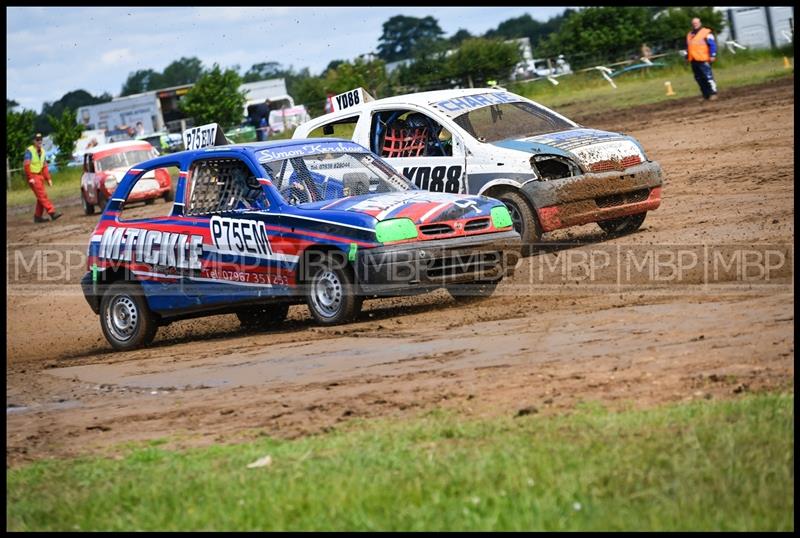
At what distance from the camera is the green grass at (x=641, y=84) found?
29.9 metres

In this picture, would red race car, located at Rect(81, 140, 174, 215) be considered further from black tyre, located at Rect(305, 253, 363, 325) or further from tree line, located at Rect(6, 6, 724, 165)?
black tyre, located at Rect(305, 253, 363, 325)

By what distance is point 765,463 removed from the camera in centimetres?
514

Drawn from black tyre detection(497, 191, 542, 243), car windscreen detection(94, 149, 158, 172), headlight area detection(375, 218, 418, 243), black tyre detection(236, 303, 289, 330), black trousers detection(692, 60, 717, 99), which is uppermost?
car windscreen detection(94, 149, 158, 172)

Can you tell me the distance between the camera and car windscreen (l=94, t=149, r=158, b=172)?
94.4 feet

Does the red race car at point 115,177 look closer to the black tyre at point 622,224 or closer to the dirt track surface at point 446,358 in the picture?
the dirt track surface at point 446,358

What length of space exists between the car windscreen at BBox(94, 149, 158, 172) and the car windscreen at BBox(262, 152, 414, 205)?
17.9 meters

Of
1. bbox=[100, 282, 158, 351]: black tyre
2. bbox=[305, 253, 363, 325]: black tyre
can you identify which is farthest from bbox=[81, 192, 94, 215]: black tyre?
bbox=[305, 253, 363, 325]: black tyre

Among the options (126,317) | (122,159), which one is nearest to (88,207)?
(122,159)

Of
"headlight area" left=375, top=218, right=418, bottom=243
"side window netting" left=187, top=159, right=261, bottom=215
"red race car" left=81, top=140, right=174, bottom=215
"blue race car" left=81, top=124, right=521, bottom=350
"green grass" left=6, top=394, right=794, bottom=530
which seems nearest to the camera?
"green grass" left=6, top=394, right=794, bottom=530

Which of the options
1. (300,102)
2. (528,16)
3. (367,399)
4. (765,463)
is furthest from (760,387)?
(528,16)

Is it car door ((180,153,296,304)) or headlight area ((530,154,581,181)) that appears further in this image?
headlight area ((530,154,581,181))

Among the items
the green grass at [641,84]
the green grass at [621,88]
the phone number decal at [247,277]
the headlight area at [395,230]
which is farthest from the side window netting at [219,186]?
the green grass at [621,88]

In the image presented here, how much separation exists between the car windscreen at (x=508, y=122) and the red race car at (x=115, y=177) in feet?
44.3

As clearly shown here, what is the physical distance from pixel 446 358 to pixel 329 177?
10.8 ft
